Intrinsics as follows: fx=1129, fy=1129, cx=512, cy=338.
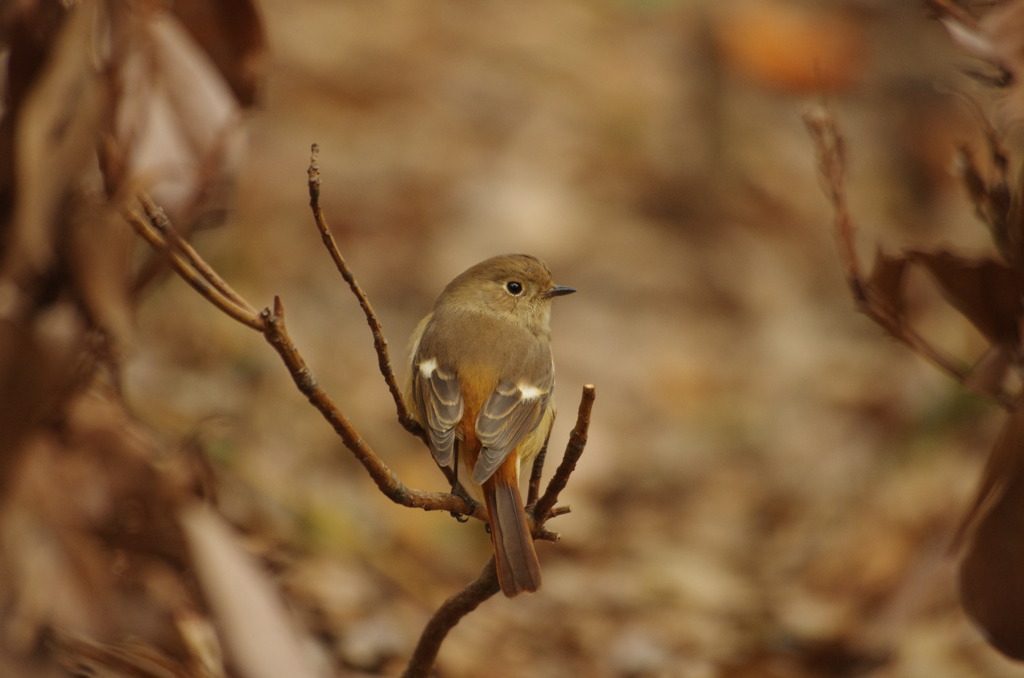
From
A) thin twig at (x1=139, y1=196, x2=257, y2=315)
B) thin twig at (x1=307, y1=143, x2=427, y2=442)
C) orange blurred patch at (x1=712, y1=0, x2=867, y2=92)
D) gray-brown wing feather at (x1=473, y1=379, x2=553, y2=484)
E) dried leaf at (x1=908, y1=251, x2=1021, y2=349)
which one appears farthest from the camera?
orange blurred patch at (x1=712, y1=0, x2=867, y2=92)

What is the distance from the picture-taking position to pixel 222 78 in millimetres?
2414

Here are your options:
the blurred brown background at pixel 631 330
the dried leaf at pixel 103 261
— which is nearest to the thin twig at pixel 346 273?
the dried leaf at pixel 103 261

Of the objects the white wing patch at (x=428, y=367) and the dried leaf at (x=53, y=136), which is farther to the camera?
the white wing patch at (x=428, y=367)

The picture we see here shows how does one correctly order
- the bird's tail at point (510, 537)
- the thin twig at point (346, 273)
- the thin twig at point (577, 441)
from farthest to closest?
the bird's tail at point (510, 537) → the thin twig at point (577, 441) → the thin twig at point (346, 273)

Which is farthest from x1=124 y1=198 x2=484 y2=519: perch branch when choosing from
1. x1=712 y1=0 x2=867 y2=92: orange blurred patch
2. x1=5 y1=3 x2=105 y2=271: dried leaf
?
x1=712 y1=0 x2=867 y2=92: orange blurred patch

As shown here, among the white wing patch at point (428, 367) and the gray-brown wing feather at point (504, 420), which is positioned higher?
the white wing patch at point (428, 367)

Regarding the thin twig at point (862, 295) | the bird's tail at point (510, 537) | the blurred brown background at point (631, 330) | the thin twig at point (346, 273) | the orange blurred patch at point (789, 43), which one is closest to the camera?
the thin twig at point (346, 273)

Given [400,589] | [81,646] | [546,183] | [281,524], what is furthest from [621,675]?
[546,183]

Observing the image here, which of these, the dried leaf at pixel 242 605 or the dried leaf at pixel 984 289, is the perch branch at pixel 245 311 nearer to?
the dried leaf at pixel 242 605

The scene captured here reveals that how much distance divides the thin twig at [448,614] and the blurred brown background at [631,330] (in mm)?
1298

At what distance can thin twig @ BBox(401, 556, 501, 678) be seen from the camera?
6.69 ft

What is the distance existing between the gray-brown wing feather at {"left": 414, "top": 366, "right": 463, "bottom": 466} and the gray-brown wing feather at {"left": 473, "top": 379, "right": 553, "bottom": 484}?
7 cm

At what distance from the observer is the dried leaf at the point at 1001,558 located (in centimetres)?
219

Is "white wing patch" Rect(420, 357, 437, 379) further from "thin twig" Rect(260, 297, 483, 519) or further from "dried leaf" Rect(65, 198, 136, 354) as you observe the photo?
"dried leaf" Rect(65, 198, 136, 354)
